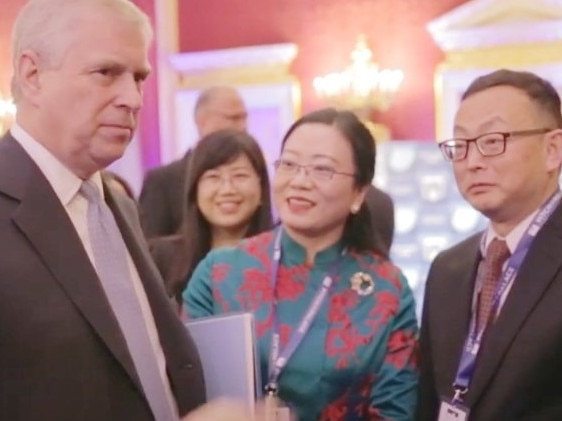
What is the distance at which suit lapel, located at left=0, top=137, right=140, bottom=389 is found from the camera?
1481mm

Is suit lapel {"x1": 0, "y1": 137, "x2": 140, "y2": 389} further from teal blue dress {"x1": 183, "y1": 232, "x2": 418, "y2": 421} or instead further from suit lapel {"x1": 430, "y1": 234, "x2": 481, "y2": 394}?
suit lapel {"x1": 430, "y1": 234, "x2": 481, "y2": 394}

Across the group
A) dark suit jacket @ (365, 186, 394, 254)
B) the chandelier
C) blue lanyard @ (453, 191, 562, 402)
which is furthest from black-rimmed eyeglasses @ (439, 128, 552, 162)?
the chandelier

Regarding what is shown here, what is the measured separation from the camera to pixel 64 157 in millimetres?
1573

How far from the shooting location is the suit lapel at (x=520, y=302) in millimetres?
1913

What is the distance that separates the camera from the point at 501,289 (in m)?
1.98

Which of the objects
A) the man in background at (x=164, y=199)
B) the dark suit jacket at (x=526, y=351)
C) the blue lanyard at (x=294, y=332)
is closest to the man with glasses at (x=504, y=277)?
the dark suit jacket at (x=526, y=351)

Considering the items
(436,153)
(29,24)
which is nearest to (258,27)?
(436,153)

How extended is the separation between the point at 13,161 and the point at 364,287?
3.05ft

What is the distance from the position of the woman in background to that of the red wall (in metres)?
3.74

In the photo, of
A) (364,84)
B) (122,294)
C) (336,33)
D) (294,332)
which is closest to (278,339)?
(294,332)

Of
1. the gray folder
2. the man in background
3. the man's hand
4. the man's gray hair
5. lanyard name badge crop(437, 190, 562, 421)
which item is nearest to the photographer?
the man's hand

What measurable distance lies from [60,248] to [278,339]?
74 centimetres

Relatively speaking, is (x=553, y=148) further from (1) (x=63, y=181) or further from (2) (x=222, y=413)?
(2) (x=222, y=413)

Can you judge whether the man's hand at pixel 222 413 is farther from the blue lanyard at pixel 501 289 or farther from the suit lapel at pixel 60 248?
the blue lanyard at pixel 501 289
